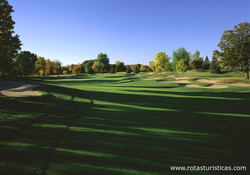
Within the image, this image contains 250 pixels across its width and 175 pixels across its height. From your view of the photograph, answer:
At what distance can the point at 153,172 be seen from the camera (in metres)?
3.43

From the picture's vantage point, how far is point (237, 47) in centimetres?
2602

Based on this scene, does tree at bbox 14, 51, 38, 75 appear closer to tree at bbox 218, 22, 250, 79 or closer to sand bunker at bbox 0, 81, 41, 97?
sand bunker at bbox 0, 81, 41, 97

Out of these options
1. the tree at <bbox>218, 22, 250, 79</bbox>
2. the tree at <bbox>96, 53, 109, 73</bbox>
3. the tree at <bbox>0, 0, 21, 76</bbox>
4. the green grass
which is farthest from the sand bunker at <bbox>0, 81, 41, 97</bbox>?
the tree at <bbox>96, 53, 109, 73</bbox>

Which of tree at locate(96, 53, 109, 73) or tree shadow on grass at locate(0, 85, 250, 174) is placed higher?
tree at locate(96, 53, 109, 73)

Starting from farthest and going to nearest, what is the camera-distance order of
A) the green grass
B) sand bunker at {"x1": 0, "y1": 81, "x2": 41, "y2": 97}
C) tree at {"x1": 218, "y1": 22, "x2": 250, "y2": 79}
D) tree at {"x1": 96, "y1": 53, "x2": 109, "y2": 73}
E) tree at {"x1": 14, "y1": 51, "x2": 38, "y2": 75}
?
1. tree at {"x1": 96, "y1": 53, "x2": 109, "y2": 73}
2. tree at {"x1": 14, "y1": 51, "x2": 38, "y2": 75}
3. tree at {"x1": 218, "y1": 22, "x2": 250, "y2": 79}
4. sand bunker at {"x1": 0, "y1": 81, "x2": 41, "y2": 97}
5. the green grass

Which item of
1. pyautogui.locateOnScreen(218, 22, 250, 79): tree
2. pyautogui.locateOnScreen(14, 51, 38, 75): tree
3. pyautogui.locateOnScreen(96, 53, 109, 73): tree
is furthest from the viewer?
pyautogui.locateOnScreen(96, 53, 109, 73): tree

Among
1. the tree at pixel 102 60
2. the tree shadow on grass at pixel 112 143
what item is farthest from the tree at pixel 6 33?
the tree at pixel 102 60

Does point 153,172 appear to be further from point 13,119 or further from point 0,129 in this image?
point 13,119

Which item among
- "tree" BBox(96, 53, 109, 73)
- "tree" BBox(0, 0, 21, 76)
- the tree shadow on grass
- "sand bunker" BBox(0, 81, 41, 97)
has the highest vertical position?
"tree" BBox(96, 53, 109, 73)

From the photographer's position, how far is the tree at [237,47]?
25.7 metres

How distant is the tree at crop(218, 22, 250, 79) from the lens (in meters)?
25.7

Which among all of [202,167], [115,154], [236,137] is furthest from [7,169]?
[236,137]

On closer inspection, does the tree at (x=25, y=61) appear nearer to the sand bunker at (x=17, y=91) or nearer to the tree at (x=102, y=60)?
the tree at (x=102, y=60)

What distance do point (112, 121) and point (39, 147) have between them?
378cm
